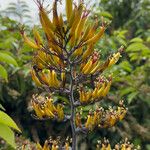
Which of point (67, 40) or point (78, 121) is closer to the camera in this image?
point (67, 40)

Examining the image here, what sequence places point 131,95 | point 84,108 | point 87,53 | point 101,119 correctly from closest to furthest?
point 87,53, point 101,119, point 84,108, point 131,95

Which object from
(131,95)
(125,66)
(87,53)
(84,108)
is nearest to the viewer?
(87,53)

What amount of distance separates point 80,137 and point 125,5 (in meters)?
4.49

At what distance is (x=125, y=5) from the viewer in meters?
10.3

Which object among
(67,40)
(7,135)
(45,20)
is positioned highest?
(45,20)

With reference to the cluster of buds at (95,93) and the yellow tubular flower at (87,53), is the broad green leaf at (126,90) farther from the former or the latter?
the yellow tubular flower at (87,53)

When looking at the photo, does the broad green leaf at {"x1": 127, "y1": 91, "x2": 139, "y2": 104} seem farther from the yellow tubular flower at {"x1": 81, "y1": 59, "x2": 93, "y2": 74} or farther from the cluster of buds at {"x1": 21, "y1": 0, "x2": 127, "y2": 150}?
the yellow tubular flower at {"x1": 81, "y1": 59, "x2": 93, "y2": 74}

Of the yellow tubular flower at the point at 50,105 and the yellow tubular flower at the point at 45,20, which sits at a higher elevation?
the yellow tubular flower at the point at 45,20

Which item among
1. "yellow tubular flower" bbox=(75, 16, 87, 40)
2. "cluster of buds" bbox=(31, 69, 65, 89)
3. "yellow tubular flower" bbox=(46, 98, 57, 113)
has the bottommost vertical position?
"yellow tubular flower" bbox=(46, 98, 57, 113)

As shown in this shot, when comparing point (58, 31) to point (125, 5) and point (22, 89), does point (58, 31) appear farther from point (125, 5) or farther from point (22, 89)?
point (125, 5)

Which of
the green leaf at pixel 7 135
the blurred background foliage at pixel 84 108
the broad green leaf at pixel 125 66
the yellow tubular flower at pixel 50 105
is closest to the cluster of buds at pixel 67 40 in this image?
the yellow tubular flower at pixel 50 105

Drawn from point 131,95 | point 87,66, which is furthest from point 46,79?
point 131,95

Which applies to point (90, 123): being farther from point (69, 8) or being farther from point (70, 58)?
point (69, 8)

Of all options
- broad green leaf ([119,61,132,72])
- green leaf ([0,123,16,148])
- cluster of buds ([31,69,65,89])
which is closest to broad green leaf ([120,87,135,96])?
broad green leaf ([119,61,132,72])
